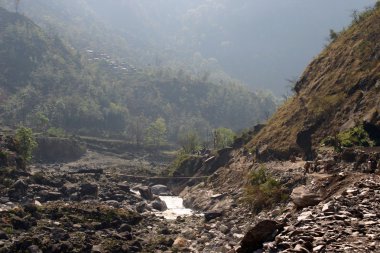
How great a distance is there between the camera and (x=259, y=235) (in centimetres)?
2441

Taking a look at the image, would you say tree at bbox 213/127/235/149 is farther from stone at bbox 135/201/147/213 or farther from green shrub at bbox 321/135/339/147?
green shrub at bbox 321/135/339/147

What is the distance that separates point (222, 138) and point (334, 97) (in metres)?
92.1

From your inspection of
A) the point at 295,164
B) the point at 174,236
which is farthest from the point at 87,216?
the point at 295,164

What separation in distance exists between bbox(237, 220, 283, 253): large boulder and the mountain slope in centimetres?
3000

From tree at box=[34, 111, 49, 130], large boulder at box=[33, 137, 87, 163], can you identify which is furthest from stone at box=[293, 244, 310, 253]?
tree at box=[34, 111, 49, 130]

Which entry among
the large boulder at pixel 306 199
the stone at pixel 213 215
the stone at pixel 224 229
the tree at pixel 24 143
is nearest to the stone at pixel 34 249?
the stone at pixel 224 229

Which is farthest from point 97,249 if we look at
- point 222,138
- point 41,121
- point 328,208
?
point 41,121

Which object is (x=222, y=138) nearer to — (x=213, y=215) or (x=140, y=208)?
(x=140, y=208)

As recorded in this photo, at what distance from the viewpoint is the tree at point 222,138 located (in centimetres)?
14129

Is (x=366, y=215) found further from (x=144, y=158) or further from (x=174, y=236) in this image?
(x=144, y=158)

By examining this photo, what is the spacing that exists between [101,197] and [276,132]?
29.5 m

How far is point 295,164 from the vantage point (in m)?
60.6

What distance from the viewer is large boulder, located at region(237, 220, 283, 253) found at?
2433cm

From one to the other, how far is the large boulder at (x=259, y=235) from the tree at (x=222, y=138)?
4307 inches
